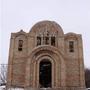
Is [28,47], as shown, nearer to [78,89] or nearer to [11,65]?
[11,65]

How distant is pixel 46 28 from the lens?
31.3 metres

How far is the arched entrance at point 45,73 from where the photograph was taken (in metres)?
30.9

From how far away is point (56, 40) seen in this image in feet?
102

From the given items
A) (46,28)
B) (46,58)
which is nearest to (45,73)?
(46,58)

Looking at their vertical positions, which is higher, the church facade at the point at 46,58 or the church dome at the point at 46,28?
the church dome at the point at 46,28

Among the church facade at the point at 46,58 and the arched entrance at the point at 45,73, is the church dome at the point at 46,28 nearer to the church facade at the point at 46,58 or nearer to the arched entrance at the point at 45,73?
the church facade at the point at 46,58

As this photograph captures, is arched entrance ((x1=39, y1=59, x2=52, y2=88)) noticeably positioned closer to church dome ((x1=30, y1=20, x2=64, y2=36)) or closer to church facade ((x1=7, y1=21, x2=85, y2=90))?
church facade ((x1=7, y1=21, x2=85, y2=90))

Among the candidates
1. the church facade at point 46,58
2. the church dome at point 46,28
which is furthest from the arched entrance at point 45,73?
the church dome at point 46,28

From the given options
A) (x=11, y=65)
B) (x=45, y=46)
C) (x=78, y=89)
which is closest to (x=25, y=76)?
(x=11, y=65)

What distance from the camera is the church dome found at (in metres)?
31.3

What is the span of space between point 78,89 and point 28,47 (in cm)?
817

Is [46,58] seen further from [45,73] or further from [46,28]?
[46,28]

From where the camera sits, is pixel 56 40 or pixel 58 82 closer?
pixel 58 82

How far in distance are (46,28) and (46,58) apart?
410cm
